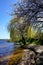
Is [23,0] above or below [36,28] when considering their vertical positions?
above

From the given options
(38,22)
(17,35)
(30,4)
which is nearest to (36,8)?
(30,4)

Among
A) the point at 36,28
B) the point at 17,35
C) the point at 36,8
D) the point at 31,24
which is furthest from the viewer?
the point at 17,35

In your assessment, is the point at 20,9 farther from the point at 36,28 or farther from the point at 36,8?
the point at 36,28

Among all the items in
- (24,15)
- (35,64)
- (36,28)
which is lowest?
(35,64)

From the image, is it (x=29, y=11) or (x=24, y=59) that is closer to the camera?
(x=24, y=59)

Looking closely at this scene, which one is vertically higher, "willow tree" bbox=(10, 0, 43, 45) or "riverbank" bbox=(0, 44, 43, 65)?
"willow tree" bbox=(10, 0, 43, 45)

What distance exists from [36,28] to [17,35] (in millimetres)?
16562

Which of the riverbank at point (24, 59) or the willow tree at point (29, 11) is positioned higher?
the willow tree at point (29, 11)

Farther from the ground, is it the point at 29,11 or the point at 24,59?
the point at 29,11

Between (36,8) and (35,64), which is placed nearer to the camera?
(35,64)

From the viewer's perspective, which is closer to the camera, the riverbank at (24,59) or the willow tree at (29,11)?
the riverbank at (24,59)

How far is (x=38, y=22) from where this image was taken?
15.2 meters

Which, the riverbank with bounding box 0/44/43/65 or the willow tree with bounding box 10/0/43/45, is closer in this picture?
the riverbank with bounding box 0/44/43/65

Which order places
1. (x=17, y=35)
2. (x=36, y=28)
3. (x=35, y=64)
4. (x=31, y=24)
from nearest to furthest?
(x=35, y=64)
(x=31, y=24)
(x=36, y=28)
(x=17, y=35)
